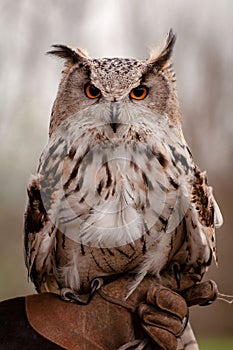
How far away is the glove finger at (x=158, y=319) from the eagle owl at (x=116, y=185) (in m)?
0.07

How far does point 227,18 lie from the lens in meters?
2.82

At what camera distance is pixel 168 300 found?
1198mm

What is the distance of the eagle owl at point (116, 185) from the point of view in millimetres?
1224

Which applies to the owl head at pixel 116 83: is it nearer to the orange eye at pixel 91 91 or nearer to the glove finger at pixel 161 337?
the orange eye at pixel 91 91

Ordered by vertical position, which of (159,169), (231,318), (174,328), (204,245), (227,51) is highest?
(227,51)

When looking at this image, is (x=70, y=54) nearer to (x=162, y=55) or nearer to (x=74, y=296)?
(x=162, y=55)

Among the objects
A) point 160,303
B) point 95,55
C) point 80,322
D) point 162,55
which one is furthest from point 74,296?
point 95,55

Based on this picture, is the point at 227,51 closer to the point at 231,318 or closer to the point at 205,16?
the point at 205,16

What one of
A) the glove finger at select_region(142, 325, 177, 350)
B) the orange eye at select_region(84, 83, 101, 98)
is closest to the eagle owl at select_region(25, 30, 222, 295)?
the orange eye at select_region(84, 83, 101, 98)

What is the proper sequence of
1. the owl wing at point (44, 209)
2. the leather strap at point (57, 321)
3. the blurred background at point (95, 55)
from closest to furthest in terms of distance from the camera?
1. the leather strap at point (57, 321)
2. the owl wing at point (44, 209)
3. the blurred background at point (95, 55)

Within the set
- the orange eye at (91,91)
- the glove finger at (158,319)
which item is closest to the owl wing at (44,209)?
the orange eye at (91,91)

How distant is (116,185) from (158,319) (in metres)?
0.27

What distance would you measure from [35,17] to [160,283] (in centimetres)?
151

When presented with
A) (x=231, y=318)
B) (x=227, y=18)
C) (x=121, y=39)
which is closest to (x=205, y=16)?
(x=227, y=18)
